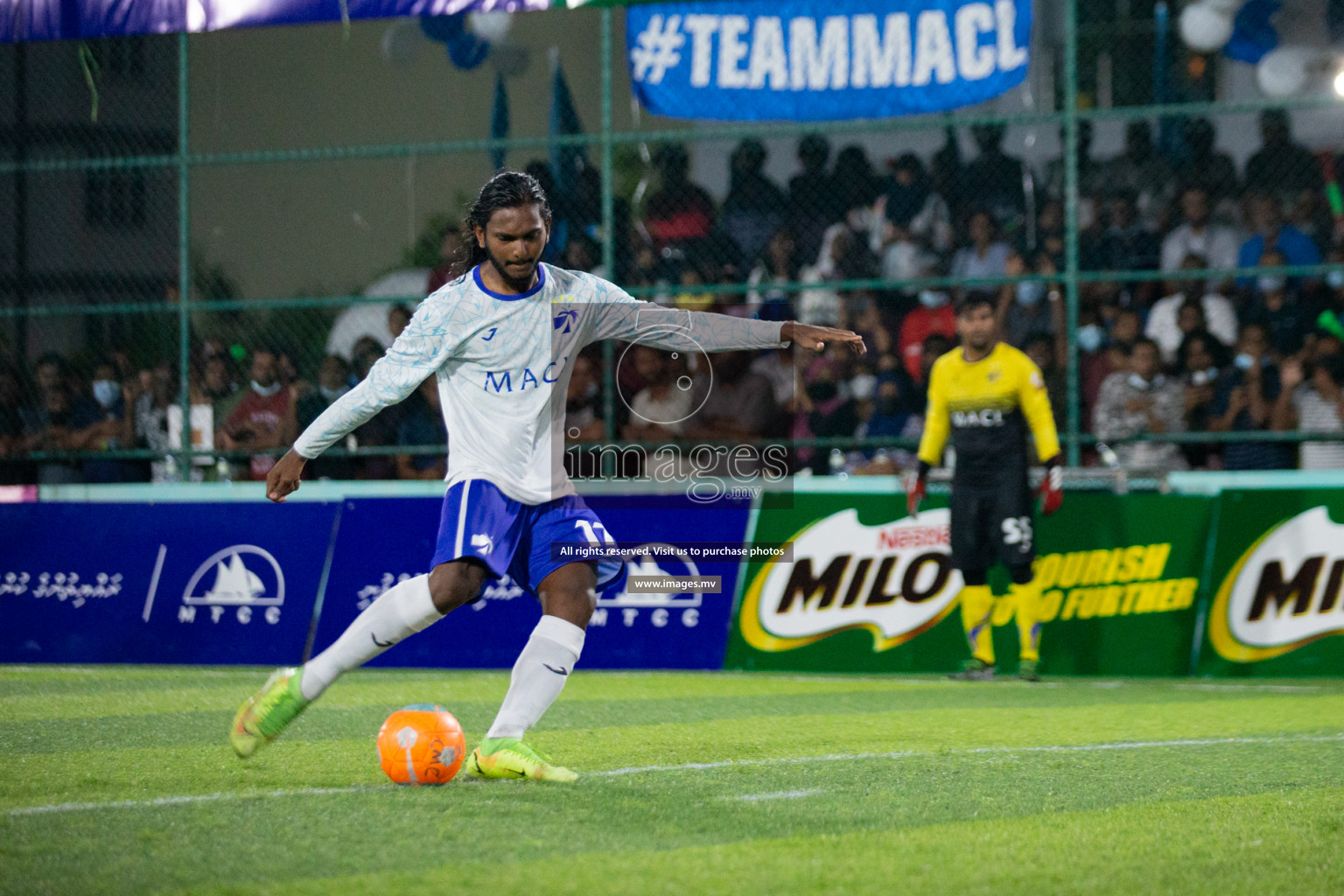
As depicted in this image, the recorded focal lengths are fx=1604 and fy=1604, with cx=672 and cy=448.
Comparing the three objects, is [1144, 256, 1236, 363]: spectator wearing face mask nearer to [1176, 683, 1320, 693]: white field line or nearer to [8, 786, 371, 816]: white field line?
[1176, 683, 1320, 693]: white field line

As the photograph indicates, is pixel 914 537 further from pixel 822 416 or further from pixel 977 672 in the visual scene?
pixel 822 416

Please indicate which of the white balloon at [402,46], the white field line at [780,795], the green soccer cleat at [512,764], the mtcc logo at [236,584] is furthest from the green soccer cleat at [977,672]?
the white balloon at [402,46]

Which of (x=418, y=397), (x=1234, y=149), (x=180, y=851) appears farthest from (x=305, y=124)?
(x=180, y=851)

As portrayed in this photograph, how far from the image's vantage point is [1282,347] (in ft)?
36.4

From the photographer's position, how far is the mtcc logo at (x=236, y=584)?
10.6 m

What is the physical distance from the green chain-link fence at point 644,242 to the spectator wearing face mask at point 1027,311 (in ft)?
0.08

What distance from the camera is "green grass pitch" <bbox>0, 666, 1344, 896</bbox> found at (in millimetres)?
4027

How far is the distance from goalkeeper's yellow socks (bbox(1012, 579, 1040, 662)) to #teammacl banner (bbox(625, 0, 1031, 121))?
11.3 ft

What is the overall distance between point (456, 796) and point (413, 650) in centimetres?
548

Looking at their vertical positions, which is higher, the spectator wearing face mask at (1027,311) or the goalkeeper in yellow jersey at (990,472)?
the spectator wearing face mask at (1027,311)

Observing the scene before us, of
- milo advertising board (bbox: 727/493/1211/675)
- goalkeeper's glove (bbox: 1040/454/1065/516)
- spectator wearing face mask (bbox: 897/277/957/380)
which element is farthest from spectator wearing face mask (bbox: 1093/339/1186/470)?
spectator wearing face mask (bbox: 897/277/957/380)

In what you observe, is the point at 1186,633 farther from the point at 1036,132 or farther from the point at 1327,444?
the point at 1036,132

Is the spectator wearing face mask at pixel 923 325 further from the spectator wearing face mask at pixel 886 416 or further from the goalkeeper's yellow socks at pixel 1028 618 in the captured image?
the goalkeeper's yellow socks at pixel 1028 618

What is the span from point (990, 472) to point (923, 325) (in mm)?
2266
